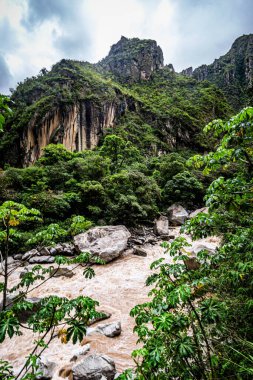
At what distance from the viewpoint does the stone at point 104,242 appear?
9773 mm

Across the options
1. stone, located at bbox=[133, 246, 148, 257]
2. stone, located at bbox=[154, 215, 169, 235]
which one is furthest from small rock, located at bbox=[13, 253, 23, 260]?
stone, located at bbox=[154, 215, 169, 235]

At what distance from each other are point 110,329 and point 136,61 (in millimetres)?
71290

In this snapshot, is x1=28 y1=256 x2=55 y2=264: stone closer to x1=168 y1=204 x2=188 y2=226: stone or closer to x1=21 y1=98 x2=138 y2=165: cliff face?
x1=168 y1=204 x2=188 y2=226: stone

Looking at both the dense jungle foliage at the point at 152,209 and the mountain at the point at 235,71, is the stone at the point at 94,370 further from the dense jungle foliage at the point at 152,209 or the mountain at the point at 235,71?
the mountain at the point at 235,71

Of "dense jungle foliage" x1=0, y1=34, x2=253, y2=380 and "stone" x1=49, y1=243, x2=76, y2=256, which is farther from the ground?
"dense jungle foliage" x1=0, y1=34, x2=253, y2=380

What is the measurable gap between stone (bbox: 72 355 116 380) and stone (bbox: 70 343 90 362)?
712mm

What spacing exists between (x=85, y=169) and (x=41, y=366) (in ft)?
46.0

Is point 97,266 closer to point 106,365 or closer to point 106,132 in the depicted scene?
point 106,365

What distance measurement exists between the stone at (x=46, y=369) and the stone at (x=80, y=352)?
373mm

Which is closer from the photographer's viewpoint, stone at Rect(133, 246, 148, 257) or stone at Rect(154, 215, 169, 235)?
stone at Rect(133, 246, 148, 257)

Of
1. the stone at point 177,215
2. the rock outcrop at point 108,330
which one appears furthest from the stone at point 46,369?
the stone at point 177,215

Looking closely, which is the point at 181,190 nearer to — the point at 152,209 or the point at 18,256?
the point at 152,209

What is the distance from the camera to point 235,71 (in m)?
64.0

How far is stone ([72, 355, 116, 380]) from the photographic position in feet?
10.7
